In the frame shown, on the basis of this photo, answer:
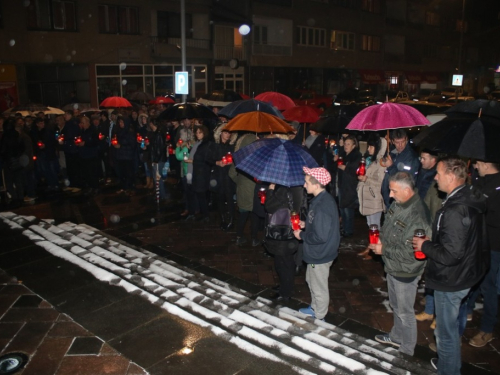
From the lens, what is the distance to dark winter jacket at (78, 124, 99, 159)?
1137cm

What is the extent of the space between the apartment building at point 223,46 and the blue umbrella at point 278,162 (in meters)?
20.7

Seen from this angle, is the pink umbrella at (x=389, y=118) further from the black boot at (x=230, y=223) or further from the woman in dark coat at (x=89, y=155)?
the woman in dark coat at (x=89, y=155)

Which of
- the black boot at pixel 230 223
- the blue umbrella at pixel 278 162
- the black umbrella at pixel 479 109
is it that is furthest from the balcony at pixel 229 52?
the black umbrella at pixel 479 109

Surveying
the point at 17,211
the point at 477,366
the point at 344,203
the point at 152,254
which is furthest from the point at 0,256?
the point at 477,366

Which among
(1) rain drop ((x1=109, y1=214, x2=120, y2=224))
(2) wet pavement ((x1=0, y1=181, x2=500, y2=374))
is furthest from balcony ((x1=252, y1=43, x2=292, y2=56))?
(2) wet pavement ((x1=0, y1=181, x2=500, y2=374))

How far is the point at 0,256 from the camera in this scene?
265 inches

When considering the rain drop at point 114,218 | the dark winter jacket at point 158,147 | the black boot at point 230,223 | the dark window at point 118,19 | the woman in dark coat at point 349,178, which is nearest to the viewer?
the woman in dark coat at point 349,178

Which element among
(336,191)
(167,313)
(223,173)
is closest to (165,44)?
(223,173)

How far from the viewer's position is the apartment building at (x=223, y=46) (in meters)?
23.5

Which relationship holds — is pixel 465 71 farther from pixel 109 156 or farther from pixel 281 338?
pixel 281 338

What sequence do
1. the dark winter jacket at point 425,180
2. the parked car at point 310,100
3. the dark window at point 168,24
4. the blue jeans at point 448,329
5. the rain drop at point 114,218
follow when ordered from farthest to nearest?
the dark window at point 168,24 < the parked car at point 310,100 < the rain drop at point 114,218 < the dark winter jacket at point 425,180 < the blue jeans at point 448,329

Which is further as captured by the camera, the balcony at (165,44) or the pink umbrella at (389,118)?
the balcony at (165,44)

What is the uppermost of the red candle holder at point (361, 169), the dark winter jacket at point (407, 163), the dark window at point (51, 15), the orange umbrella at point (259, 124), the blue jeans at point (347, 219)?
the dark window at point (51, 15)

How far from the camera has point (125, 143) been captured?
36.7 feet
